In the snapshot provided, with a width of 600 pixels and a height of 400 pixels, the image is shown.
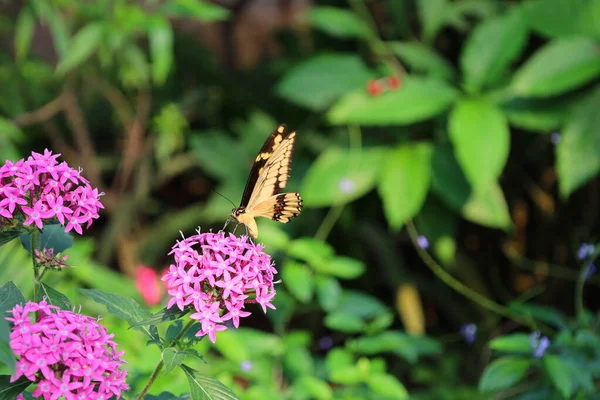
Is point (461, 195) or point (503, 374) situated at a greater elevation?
point (461, 195)

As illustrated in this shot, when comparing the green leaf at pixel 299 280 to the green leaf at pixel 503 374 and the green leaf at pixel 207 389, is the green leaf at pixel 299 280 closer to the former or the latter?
the green leaf at pixel 503 374

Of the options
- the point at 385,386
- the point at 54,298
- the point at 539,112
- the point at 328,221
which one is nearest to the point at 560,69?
the point at 539,112

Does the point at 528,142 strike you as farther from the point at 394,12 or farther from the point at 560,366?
the point at 560,366

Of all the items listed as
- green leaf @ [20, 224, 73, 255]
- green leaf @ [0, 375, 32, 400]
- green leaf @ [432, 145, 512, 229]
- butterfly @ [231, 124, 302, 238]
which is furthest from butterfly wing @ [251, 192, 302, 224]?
green leaf @ [432, 145, 512, 229]

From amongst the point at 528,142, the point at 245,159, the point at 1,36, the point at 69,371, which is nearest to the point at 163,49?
the point at 245,159

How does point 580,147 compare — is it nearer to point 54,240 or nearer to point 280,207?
point 280,207

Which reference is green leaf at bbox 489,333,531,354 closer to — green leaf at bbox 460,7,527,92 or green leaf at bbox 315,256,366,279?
green leaf at bbox 315,256,366,279
